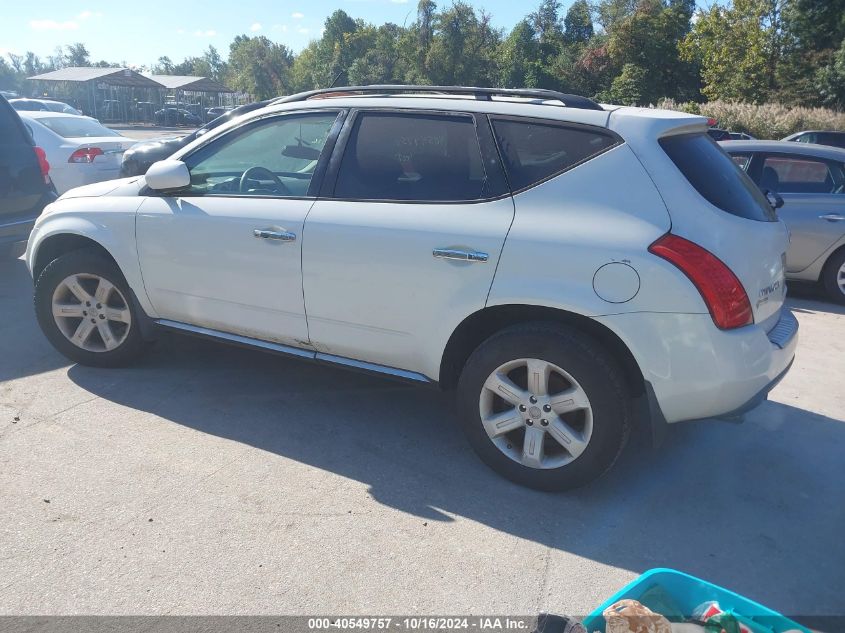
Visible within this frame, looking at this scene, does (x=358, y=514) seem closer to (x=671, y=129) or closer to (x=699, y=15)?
(x=671, y=129)

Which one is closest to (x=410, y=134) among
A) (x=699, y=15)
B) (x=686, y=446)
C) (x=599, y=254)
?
(x=599, y=254)

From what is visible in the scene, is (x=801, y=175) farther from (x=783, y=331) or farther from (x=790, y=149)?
(x=783, y=331)

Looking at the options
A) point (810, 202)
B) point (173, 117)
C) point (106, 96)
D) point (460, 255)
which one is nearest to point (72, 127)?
point (460, 255)

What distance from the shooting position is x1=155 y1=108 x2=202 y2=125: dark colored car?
51.2 metres

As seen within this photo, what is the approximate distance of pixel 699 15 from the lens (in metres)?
35.5

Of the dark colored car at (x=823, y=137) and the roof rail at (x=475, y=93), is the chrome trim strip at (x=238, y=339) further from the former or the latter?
the dark colored car at (x=823, y=137)

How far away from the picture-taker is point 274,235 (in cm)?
409

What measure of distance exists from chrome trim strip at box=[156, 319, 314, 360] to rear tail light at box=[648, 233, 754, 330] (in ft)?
6.59

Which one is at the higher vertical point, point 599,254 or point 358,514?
point 599,254

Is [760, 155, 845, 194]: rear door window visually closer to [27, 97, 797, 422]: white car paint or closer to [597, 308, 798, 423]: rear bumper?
[27, 97, 797, 422]: white car paint

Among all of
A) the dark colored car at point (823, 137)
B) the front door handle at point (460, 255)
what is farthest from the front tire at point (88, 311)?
the dark colored car at point (823, 137)

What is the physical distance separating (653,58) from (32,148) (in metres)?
38.0

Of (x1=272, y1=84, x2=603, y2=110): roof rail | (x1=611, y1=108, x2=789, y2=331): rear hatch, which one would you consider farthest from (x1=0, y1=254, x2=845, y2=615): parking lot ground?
(x1=272, y1=84, x2=603, y2=110): roof rail

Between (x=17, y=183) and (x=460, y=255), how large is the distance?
532 cm
